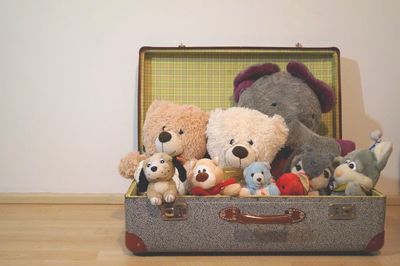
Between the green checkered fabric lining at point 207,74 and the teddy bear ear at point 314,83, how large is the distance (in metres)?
0.09

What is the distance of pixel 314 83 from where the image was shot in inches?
37.7

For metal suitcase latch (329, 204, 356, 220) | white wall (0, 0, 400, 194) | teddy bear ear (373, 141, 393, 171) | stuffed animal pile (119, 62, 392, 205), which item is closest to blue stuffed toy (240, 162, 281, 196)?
stuffed animal pile (119, 62, 392, 205)

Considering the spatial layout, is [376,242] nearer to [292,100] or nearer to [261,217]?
[261,217]

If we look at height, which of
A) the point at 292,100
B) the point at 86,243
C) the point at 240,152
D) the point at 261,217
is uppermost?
the point at 292,100

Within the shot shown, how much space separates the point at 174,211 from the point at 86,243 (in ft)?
0.83

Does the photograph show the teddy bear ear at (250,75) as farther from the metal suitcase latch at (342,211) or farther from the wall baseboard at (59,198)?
the wall baseboard at (59,198)

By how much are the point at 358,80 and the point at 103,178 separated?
0.80 metres

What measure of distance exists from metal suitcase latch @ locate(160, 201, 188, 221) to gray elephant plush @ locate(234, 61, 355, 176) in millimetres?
261

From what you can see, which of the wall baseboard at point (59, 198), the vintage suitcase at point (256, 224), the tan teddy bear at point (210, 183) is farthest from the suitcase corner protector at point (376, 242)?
the wall baseboard at point (59, 198)

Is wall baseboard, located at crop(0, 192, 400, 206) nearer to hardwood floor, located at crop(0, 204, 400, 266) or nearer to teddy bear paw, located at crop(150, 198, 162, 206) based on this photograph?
hardwood floor, located at crop(0, 204, 400, 266)

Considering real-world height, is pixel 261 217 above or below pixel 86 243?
above

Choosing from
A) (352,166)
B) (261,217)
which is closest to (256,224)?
(261,217)

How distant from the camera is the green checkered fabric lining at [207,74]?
1.06 meters

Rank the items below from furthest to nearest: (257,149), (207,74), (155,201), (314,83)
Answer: (207,74), (314,83), (257,149), (155,201)
